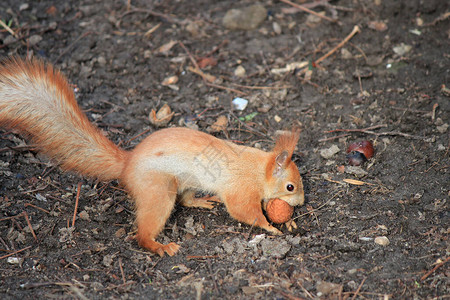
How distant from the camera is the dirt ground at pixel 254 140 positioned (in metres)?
2.70

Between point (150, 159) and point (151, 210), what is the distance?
34 centimetres

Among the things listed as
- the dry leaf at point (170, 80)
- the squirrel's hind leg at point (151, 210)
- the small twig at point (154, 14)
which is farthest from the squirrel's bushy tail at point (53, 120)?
the small twig at point (154, 14)

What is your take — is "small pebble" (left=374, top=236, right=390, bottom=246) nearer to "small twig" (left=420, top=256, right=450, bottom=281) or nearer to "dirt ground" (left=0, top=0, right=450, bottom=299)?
"dirt ground" (left=0, top=0, right=450, bottom=299)

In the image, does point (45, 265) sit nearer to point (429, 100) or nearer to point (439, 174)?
point (439, 174)

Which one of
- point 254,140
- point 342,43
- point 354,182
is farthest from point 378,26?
point 354,182

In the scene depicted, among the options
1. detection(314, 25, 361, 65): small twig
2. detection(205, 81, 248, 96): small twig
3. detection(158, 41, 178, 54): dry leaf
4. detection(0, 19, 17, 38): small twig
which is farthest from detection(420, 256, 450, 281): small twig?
detection(0, 19, 17, 38): small twig

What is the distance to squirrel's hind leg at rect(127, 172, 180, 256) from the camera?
9.82ft

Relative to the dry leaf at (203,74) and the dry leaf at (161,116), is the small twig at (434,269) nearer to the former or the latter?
the dry leaf at (161,116)

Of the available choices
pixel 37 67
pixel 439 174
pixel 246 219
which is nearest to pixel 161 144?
pixel 246 219

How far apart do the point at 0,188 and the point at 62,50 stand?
6.38 feet

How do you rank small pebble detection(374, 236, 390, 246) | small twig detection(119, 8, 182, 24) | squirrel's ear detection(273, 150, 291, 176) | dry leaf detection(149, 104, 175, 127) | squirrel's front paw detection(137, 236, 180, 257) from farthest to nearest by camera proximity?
small twig detection(119, 8, 182, 24), dry leaf detection(149, 104, 175, 127), squirrel's ear detection(273, 150, 291, 176), squirrel's front paw detection(137, 236, 180, 257), small pebble detection(374, 236, 390, 246)

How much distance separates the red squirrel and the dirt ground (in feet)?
0.72

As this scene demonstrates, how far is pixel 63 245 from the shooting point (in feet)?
9.87

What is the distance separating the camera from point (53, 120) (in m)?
3.10
